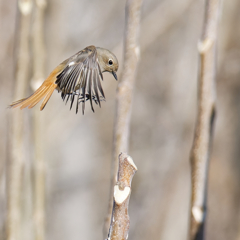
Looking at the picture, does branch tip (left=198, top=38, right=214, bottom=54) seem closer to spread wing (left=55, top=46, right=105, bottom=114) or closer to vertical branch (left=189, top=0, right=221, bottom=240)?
vertical branch (left=189, top=0, right=221, bottom=240)

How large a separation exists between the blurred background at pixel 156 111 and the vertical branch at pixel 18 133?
0.78m

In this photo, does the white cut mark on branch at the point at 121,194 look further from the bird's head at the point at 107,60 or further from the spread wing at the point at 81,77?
the bird's head at the point at 107,60

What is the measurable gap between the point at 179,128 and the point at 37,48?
1141 millimetres

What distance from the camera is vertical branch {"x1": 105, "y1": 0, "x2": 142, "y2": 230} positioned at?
0.48m

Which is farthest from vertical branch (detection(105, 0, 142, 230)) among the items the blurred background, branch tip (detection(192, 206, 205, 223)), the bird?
the blurred background

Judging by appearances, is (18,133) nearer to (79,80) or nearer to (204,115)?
(79,80)

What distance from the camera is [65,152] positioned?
1.96 metres

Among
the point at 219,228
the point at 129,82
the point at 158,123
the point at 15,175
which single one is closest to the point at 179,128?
the point at 158,123

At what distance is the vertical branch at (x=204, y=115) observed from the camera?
502 mm

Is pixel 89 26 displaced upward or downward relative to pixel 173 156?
upward

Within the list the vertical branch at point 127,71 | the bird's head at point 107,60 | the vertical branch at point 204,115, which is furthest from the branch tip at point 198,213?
the bird's head at point 107,60

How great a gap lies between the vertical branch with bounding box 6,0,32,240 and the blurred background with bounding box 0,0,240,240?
78 centimetres

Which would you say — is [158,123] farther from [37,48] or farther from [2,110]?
[37,48]

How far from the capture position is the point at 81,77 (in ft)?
1.71
